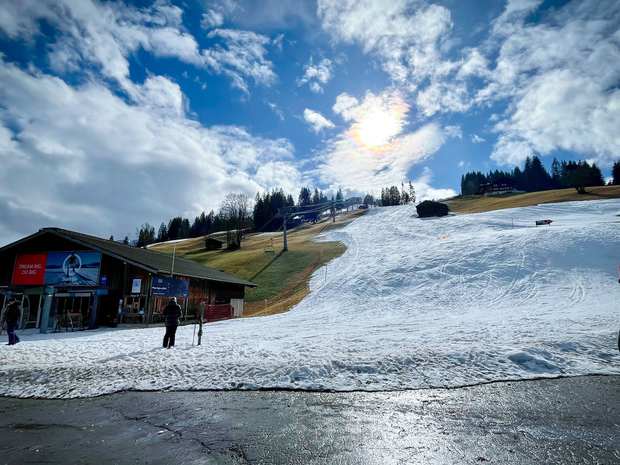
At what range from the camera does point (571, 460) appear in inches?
168

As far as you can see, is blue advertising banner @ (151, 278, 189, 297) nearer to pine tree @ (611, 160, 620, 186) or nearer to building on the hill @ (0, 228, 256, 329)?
building on the hill @ (0, 228, 256, 329)

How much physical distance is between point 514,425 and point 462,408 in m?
0.99

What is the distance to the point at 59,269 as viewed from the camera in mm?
23516

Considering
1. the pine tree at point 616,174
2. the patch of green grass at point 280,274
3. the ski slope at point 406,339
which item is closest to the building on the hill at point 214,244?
the patch of green grass at point 280,274

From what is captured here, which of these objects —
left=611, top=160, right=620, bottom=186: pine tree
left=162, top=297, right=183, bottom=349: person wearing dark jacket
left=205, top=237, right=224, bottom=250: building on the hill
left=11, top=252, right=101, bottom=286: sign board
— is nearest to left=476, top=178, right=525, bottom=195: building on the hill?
left=611, top=160, right=620, bottom=186: pine tree

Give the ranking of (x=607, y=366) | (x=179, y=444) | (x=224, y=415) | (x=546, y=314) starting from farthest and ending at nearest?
(x=546, y=314)
(x=607, y=366)
(x=224, y=415)
(x=179, y=444)

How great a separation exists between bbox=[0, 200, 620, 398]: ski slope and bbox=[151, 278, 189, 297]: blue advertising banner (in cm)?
451

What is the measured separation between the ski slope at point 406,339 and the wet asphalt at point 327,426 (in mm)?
850

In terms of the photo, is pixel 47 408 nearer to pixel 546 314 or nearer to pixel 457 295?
pixel 546 314

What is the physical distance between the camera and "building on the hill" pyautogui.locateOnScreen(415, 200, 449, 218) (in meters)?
73.8

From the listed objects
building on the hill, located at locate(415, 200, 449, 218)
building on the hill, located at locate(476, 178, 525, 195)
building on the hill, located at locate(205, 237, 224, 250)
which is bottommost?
building on the hill, located at locate(205, 237, 224, 250)

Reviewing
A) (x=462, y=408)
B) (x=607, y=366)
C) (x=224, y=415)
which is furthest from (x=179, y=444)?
(x=607, y=366)

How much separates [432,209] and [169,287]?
6462 cm

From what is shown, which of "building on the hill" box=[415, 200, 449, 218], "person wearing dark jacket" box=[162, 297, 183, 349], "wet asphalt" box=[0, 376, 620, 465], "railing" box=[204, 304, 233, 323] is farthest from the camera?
"building on the hill" box=[415, 200, 449, 218]
